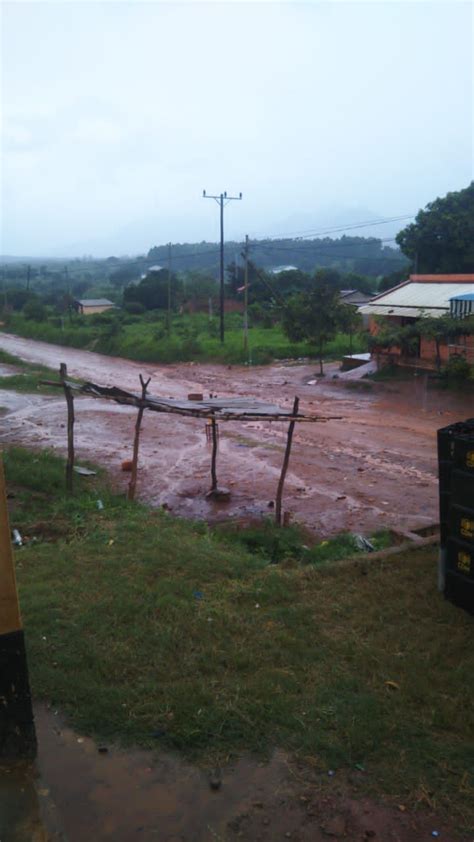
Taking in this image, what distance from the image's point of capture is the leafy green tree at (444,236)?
35312mm

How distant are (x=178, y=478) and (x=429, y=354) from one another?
1476 centimetres

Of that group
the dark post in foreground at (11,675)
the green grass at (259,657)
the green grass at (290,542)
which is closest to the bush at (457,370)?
the green grass at (290,542)

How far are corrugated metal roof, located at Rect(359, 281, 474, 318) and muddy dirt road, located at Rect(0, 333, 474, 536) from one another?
3.28 m

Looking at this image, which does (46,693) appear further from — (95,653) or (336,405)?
(336,405)

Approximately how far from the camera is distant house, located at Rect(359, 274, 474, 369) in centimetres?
2498

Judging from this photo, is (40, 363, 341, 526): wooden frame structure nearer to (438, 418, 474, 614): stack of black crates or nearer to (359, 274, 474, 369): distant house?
(438, 418, 474, 614): stack of black crates

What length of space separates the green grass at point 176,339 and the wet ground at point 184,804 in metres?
25.7

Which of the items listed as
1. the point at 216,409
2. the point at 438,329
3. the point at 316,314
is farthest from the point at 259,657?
the point at 316,314

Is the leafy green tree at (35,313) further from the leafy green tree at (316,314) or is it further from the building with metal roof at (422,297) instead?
the building with metal roof at (422,297)

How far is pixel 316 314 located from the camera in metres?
27.8

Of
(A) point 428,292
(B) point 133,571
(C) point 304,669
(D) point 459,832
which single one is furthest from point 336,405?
(D) point 459,832

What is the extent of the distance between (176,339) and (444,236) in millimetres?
14490

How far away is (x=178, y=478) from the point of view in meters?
14.4

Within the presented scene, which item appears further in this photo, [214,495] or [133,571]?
[214,495]
